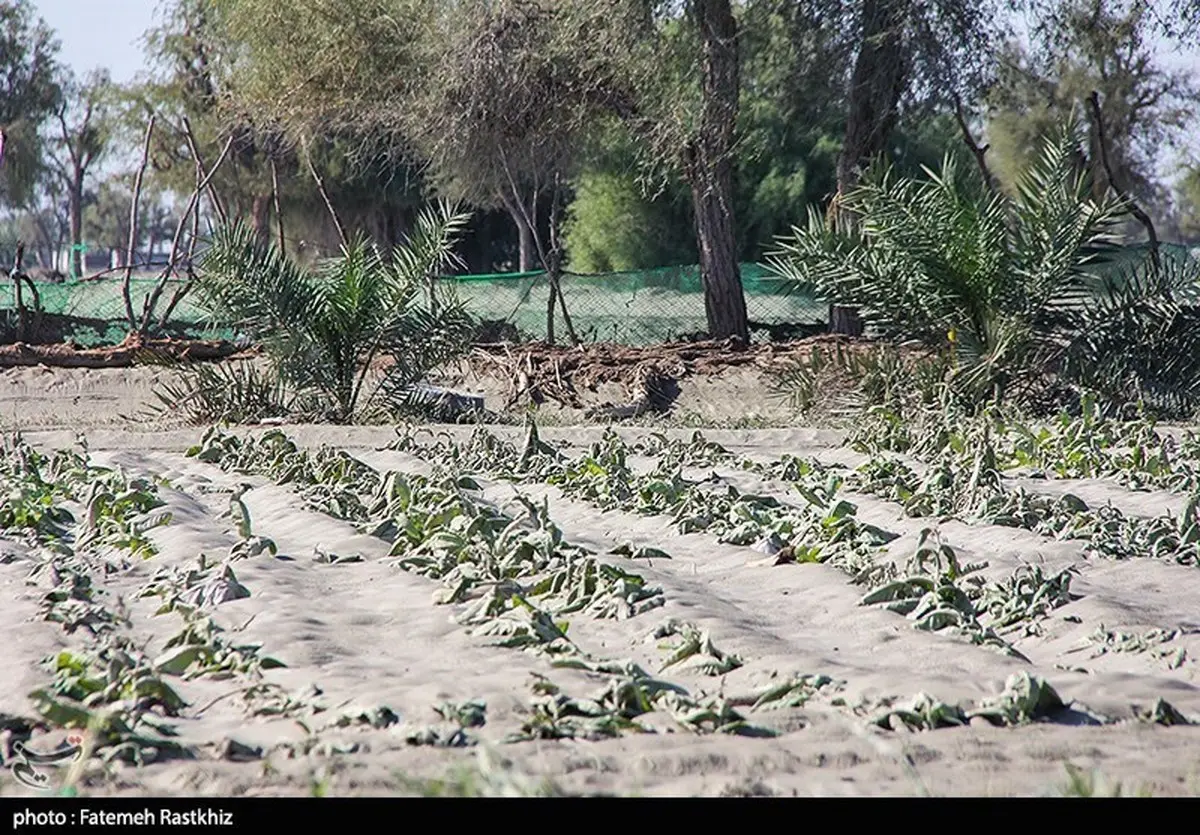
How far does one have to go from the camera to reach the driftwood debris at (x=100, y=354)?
54.9 feet

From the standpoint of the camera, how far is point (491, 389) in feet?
49.8

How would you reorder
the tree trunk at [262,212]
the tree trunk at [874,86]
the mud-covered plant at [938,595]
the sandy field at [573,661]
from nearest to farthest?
Answer: the sandy field at [573,661]
the mud-covered plant at [938,595]
the tree trunk at [874,86]
the tree trunk at [262,212]

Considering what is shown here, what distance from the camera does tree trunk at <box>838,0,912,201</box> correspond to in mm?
15211

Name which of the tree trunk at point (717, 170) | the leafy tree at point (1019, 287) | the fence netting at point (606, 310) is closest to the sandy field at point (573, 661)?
the leafy tree at point (1019, 287)

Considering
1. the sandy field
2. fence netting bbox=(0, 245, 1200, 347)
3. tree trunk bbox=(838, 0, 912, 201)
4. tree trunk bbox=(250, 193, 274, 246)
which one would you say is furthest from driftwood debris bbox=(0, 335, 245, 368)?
tree trunk bbox=(250, 193, 274, 246)

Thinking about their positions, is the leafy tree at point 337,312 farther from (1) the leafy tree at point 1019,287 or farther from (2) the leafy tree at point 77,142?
(2) the leafy tree at point 77,142

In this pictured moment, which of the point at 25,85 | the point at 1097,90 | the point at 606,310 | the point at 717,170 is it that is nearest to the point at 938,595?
the point at 717,170

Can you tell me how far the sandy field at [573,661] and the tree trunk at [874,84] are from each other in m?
8.73

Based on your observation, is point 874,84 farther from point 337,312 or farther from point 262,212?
point 262,212

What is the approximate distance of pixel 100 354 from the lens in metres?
17.0

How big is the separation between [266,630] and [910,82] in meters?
12.4

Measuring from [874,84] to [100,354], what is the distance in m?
8.51

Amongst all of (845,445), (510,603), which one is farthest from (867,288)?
(510,603)
